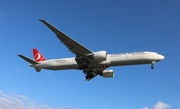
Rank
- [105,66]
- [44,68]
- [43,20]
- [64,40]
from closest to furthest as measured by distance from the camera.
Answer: [43,20] < [64,40] < [105,66] < [44,68]

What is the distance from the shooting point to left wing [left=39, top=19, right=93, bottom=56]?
40450 mm

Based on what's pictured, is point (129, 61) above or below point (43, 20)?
below

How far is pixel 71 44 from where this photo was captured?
43.1m

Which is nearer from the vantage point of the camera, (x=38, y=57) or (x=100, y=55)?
(x=100, y=55)

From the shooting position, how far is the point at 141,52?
43969mm

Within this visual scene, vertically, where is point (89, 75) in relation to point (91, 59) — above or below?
below

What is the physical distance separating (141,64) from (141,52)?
2.43 metres

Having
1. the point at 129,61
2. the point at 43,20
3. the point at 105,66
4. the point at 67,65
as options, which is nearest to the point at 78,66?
the point at 67,65

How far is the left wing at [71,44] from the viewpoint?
133 ft

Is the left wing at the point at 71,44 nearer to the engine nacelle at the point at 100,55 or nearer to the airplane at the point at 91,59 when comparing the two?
the airplane at the point at 91,59

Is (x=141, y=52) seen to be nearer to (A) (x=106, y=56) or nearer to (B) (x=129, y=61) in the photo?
(B) (x=129, y=61)

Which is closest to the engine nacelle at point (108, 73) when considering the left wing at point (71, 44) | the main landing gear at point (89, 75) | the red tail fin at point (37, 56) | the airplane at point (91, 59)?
the main landing gear at point (89, 75)

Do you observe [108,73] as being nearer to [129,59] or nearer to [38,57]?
[129,59]

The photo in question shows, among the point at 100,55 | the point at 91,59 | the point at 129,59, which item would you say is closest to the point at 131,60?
the point at 129,59
